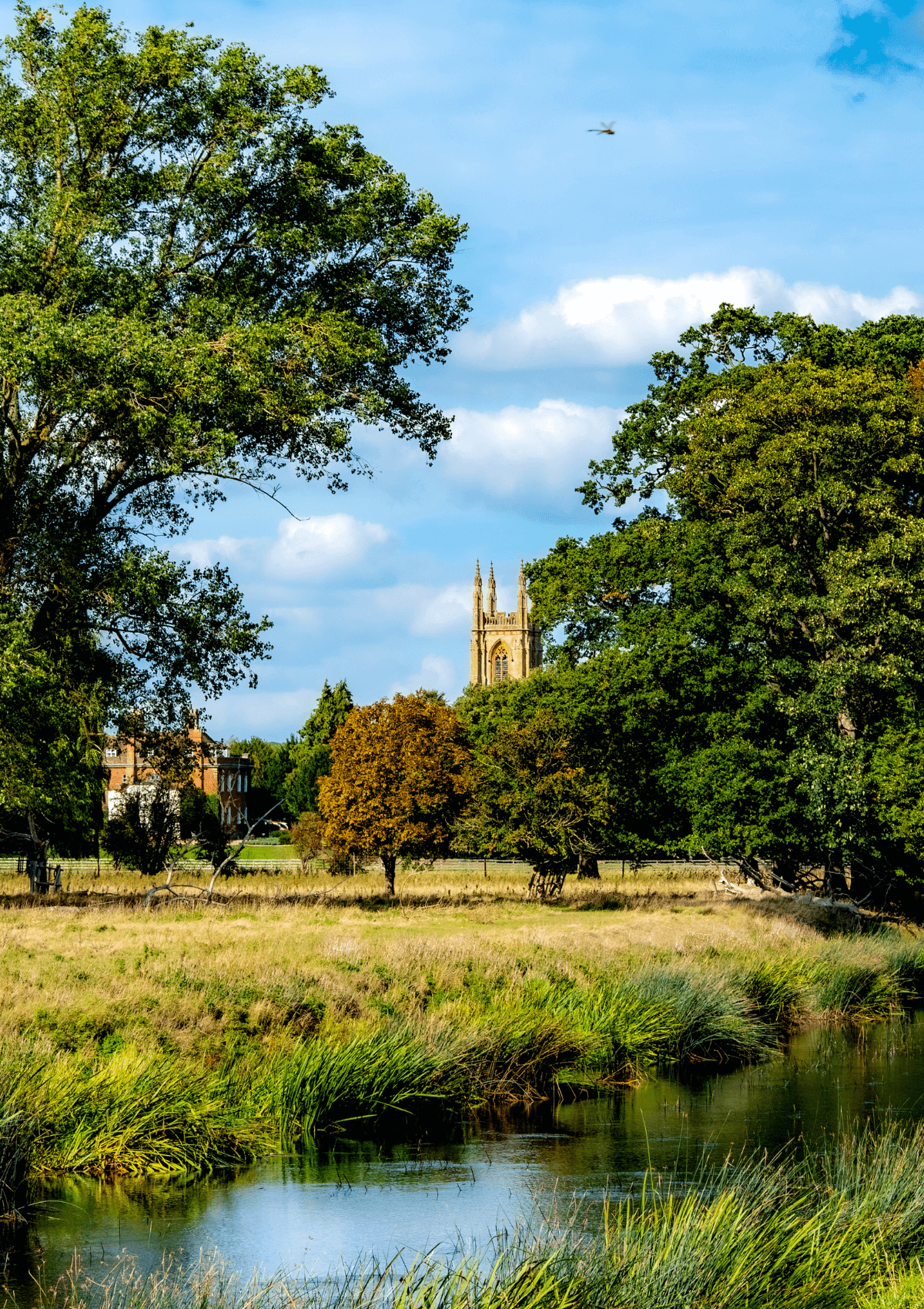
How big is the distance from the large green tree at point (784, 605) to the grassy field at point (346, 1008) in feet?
13.0

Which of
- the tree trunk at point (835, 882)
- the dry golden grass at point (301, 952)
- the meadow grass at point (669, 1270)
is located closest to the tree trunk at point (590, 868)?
the dry golden grass at point (301, 952)

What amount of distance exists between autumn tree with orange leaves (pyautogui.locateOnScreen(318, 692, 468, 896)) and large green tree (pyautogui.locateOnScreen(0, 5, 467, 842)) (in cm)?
1260

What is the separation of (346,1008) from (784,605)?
2004 centimetres

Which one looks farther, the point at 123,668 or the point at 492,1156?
the point at 123,668

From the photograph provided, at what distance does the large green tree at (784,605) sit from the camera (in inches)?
1375

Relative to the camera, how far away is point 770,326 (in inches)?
1689

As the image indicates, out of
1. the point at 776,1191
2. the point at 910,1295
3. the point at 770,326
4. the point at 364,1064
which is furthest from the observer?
the point at 770,326

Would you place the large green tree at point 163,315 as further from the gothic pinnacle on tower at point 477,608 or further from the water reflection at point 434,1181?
the gothic pinnacle on tower at point 477,608

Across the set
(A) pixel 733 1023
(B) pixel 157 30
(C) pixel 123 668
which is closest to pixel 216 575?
(C) pixel 123 668

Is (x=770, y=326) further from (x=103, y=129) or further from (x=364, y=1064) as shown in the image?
(x=364, y=1064)

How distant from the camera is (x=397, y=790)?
41.5 m

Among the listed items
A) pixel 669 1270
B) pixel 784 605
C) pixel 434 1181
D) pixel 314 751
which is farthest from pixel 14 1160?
pixel 314 751

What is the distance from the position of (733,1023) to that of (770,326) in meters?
26.4

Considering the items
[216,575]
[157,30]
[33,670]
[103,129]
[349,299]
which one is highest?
[157,30]
